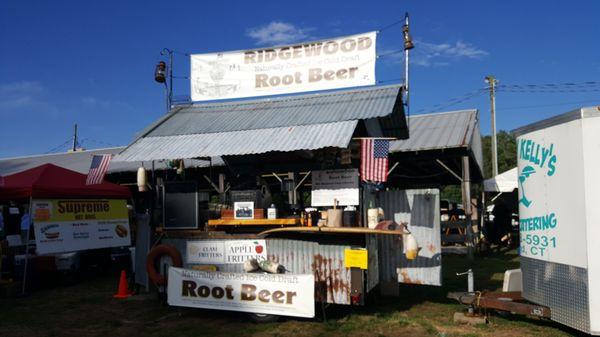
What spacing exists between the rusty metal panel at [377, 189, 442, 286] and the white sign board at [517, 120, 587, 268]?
4.74ft

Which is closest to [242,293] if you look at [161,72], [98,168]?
[98,168]

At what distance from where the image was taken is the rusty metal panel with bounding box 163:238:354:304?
313 inches

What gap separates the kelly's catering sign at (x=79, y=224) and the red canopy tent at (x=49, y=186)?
0.22 meters

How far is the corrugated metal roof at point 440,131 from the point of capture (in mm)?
16750

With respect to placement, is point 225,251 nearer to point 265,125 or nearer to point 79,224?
point 265,125

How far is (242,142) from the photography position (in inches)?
364

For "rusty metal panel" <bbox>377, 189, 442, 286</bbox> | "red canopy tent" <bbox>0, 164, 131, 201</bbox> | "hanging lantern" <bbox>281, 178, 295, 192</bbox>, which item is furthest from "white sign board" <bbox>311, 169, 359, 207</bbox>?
"red canopy tent" <bbox>0, 164, 131, 201</bbox>

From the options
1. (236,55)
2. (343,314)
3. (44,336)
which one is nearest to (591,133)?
(343,314)

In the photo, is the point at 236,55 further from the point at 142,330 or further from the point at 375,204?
the point at 142,330

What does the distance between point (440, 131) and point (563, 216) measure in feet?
40.2

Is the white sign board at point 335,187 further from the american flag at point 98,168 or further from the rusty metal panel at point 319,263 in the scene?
the american flag at point 98,168

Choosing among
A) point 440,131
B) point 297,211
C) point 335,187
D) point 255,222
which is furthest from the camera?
point 440,131

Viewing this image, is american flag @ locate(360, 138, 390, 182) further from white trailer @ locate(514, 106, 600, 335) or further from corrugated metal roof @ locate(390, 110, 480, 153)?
corrugated metal roof @ locate(390, 110, 480, 153)

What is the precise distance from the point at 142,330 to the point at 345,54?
6.93 meters
